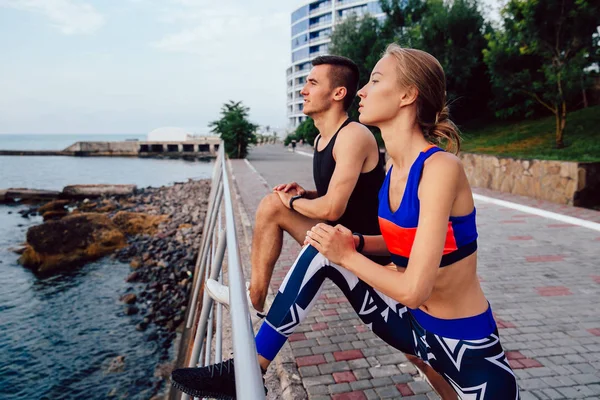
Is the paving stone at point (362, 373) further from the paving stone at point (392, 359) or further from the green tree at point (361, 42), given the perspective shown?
the green tree at point (361, 42)

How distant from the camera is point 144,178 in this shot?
3731 centimetres

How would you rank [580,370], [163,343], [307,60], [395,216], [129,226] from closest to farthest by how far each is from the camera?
[395,216], [580,370], [163,343], [129,226], [307,60]

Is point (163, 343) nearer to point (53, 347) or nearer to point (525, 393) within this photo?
point (53, 347)

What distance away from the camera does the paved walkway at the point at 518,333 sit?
8.75 feet

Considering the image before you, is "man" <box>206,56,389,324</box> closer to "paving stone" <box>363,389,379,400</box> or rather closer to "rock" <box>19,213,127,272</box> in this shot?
"paving stone" <box>363,389,379,400</box>

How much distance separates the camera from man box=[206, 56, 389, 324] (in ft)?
8.35

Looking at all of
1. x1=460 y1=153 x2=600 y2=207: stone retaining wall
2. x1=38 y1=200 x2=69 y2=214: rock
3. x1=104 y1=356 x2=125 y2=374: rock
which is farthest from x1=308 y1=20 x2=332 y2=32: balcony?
x1=104 y1=356 x2=125 y2=374: rock

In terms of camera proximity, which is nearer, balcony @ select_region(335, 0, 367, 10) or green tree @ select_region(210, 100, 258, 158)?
green tree @ select_region(210, 100, 258, 158)

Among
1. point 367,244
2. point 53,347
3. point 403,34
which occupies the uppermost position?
point 403,34

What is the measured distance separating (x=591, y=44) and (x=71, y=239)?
1500cm

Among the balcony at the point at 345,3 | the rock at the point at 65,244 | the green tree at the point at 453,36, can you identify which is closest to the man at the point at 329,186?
the rock at the point at 65,244

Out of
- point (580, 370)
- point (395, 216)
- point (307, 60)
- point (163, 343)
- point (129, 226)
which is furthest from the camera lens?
point (307, 60)

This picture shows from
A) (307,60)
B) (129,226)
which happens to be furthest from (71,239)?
(307,60)

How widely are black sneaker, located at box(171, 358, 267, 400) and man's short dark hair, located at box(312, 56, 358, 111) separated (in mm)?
1790
